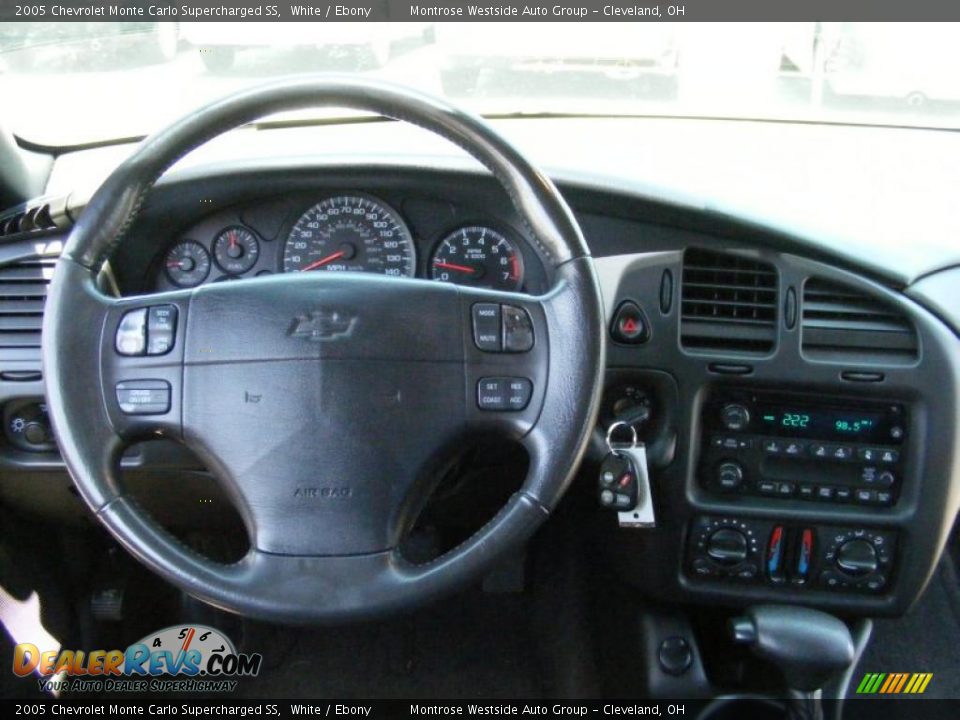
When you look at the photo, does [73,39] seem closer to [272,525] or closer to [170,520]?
[170,520]

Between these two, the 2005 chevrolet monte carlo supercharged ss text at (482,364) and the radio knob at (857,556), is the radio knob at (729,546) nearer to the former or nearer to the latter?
the 2005 chevrolet monte carlo supercharged ss text at (482,364)

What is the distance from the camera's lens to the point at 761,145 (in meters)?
2.16

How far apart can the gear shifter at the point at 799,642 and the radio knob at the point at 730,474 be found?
0.88 feet

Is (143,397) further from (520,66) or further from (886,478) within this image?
(886,478)

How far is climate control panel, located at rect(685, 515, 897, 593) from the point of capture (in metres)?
1.98

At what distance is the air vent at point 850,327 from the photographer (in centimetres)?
184

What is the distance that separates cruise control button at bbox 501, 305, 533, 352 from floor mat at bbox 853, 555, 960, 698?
1457mm

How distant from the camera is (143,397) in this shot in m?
1.43

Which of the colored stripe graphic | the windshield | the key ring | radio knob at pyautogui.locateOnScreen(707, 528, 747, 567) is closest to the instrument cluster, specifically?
the key ring

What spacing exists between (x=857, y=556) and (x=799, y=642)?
0.24 metres

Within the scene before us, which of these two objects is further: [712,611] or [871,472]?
[712,611]

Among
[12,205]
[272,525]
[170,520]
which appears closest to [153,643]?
[170,520]

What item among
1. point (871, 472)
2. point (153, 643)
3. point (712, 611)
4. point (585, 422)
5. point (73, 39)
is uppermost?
point (73, 39)
